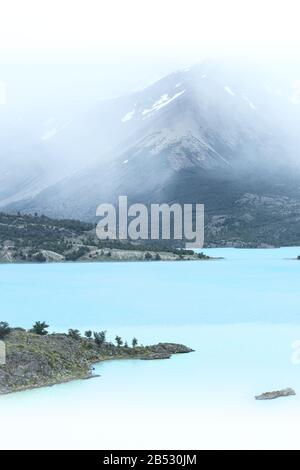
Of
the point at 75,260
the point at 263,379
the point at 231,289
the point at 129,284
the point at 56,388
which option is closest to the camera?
the point at 56,388

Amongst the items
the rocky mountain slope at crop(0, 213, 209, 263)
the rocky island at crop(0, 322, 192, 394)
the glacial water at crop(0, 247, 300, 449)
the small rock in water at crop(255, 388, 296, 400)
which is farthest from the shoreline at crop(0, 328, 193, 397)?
the rocky mountain slope at crop(0, 213, 209, 263)

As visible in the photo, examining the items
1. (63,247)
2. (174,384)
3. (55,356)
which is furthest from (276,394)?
(63,247)

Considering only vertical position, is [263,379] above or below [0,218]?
below

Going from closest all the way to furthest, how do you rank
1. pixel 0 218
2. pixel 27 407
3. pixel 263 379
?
1. pixel 27 407
2. pixel 263 379
3. pixel 0 218

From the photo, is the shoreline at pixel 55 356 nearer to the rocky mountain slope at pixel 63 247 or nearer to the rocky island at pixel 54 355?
the rocky island at pixel 54 355
